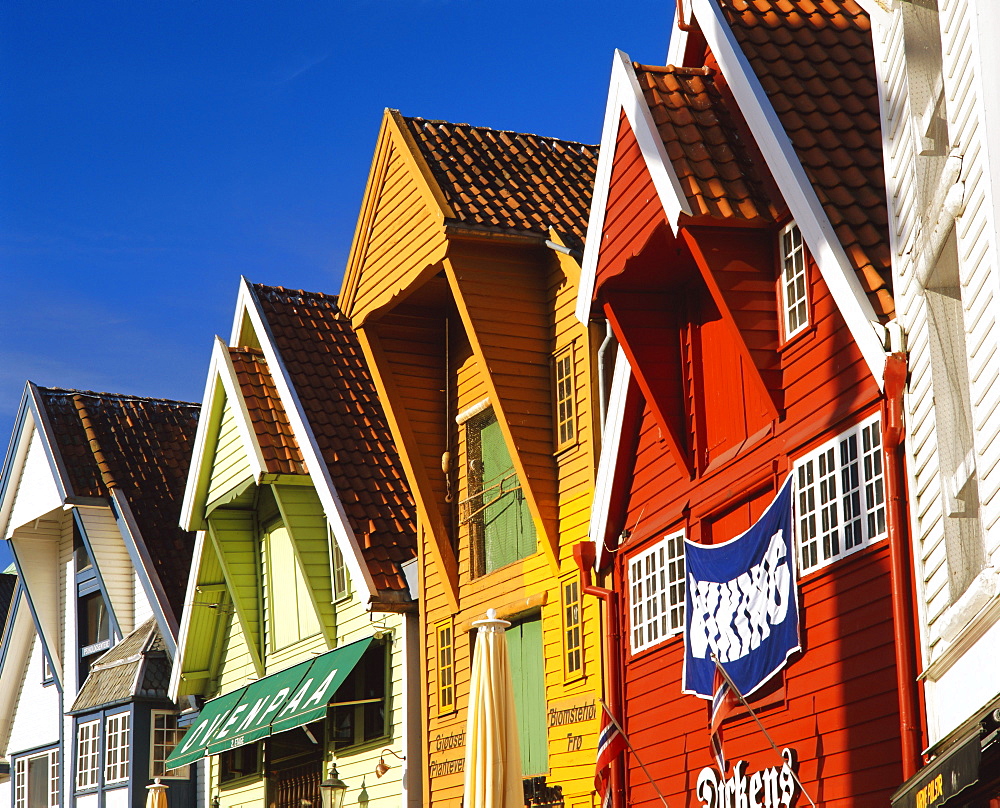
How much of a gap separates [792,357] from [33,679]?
Answer: 2429 cm

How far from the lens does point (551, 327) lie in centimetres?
1755

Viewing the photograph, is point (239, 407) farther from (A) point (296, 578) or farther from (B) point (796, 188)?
(B) point (796, 188)

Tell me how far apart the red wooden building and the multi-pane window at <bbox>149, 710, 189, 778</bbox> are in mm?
14093

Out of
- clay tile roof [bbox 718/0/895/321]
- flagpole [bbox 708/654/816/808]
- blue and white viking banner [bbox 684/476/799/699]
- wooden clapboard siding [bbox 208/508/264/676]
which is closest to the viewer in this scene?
clay tile roof [bbox 718/0/895/321]

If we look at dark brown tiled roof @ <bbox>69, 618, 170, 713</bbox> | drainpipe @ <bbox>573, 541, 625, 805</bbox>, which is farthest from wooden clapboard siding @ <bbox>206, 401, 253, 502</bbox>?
drainpipe @ <bbox>573, 541, 625, 805</bbox>

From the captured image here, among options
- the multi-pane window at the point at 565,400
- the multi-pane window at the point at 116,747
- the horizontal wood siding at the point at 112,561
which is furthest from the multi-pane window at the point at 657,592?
the horizontal wood siding at the point at 112,561

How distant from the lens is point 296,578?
2281 centimetres

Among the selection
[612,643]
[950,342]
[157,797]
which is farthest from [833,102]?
[157,797]

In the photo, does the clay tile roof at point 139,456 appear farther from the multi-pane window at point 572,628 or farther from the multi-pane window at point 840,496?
the multi-pane window at point 840,496

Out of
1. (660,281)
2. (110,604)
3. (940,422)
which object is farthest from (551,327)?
(110,604)

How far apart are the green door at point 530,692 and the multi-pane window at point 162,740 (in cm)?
1090

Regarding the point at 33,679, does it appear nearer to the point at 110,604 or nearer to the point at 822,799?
the point at 110,604

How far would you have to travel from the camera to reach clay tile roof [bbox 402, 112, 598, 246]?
1747 centimetres

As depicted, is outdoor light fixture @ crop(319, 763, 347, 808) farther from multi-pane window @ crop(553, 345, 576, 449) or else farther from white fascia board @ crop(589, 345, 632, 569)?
white fascia board @ crop(589, 345, 632, 569)
